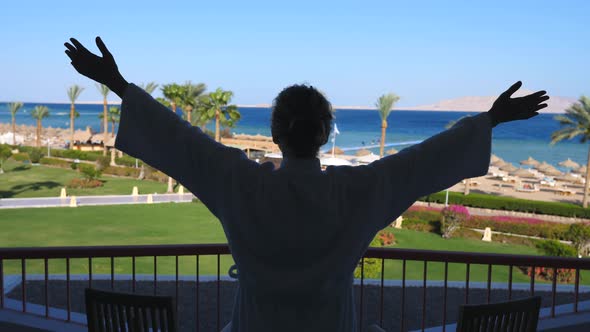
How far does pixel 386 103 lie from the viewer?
119ft

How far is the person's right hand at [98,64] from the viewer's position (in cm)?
112

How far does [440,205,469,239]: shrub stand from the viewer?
20.7 m

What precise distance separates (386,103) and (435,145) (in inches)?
1409

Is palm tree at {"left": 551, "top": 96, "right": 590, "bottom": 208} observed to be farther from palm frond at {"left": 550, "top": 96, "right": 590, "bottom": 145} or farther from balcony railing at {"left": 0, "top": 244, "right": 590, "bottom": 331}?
balcony railing at {"left": 0, "top": 244, "right": 590, "bottom": 331}

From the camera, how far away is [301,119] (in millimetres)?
1046

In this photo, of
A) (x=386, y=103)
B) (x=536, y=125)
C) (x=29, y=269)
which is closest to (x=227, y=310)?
(x=29, y=269)

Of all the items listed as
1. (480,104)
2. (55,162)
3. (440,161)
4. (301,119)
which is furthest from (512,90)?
(480,104)

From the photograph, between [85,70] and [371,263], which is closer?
[85,70]

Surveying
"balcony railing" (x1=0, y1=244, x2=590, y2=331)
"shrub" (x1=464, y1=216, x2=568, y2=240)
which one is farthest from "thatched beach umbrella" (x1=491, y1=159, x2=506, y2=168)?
"balcony railing" (x1=0, y1=244, x2=590, y2=331)

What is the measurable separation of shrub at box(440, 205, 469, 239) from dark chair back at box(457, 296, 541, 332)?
1897 cm

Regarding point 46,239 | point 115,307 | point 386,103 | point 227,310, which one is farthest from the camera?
point 386,103

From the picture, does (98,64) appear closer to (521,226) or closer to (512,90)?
(512,90)

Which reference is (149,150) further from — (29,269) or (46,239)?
(46,239)

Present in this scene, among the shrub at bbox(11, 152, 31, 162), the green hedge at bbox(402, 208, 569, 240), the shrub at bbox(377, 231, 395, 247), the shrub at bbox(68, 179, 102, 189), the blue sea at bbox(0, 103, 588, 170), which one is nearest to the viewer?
the shrub at bbox(377, 231, 395, 247)
